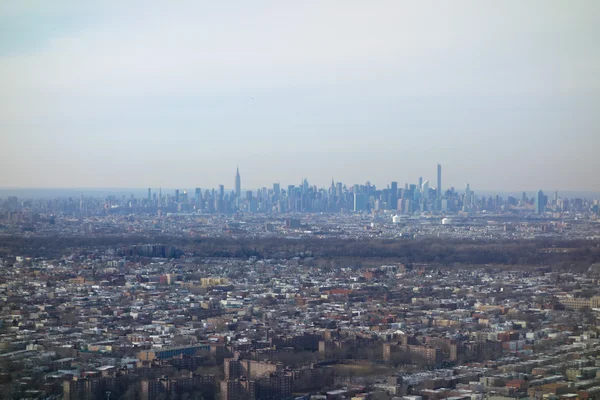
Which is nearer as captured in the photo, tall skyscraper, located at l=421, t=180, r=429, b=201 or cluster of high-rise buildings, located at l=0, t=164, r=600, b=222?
cluster of high-rise buildings, located at l=0, t=164, r=600, b=222

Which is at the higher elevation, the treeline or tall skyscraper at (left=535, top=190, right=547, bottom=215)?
tall skyscraper at (left=535, top=190, right=547, bottom=215)

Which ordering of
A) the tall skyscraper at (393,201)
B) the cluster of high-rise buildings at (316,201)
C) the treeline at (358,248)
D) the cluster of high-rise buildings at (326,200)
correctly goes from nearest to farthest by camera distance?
the treeline at (358,248), the cluster of high-rise buildings at (316,201), the cluster of high-rise buildings at (326,200), the tall skyscraper at (393,201)

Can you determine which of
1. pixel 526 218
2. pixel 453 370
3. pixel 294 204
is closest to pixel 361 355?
pixel 453 370

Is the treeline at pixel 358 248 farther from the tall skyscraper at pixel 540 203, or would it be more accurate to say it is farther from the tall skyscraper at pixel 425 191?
the tall skyscraper at pixel 425 191

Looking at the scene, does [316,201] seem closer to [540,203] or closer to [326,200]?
[326,200]

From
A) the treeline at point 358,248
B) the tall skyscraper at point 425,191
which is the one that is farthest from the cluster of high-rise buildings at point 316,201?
the treeline at point 358,248

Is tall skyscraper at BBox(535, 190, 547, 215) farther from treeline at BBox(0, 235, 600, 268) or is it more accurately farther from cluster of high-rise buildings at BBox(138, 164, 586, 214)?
cluster of high-rise buildings at BBox(138, 164, 586, 214)

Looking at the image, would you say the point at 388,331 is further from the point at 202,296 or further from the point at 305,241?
the point at 305,241

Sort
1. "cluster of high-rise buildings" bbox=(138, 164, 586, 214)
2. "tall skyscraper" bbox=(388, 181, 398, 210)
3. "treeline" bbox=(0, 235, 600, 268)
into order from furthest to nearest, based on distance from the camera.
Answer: "tall skyscraper" bbox=(388, 181, 398, 210) < "cluster of high-rise buildings" bbox=(138, 164, 586, 214) < "treeline" bbox=(0, 235, 600, 268)

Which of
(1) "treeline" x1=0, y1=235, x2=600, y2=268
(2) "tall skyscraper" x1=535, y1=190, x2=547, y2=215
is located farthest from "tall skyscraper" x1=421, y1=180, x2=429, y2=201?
(1) "treeline" x1=0, y1=235, x2=600, y2=268
